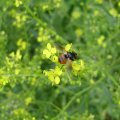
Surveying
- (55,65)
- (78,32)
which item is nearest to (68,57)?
(55,65)

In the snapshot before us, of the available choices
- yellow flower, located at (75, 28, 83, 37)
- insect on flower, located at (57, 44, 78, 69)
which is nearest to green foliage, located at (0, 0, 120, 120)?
yellow flower, located at (75, 28, 83, 37)

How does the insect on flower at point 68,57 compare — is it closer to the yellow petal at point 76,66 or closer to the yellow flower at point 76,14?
the yellow petal at point 76,66

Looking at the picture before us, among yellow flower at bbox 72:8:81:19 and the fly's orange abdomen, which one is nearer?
the fly's orange abdomen

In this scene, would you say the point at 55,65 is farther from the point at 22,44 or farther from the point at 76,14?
the point at 76,14

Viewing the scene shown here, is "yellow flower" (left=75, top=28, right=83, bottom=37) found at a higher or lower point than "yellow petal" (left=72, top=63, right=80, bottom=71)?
higher

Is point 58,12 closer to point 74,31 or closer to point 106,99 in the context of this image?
point 74,31

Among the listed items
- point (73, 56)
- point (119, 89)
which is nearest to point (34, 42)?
point (119, 89)

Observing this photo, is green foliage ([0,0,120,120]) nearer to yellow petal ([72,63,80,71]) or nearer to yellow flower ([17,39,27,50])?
yellow flower ([17,39,27,50])

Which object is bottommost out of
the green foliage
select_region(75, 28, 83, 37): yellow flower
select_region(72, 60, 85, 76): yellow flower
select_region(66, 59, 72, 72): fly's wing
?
select_region(72, 60, 85, 76): yellow flower
